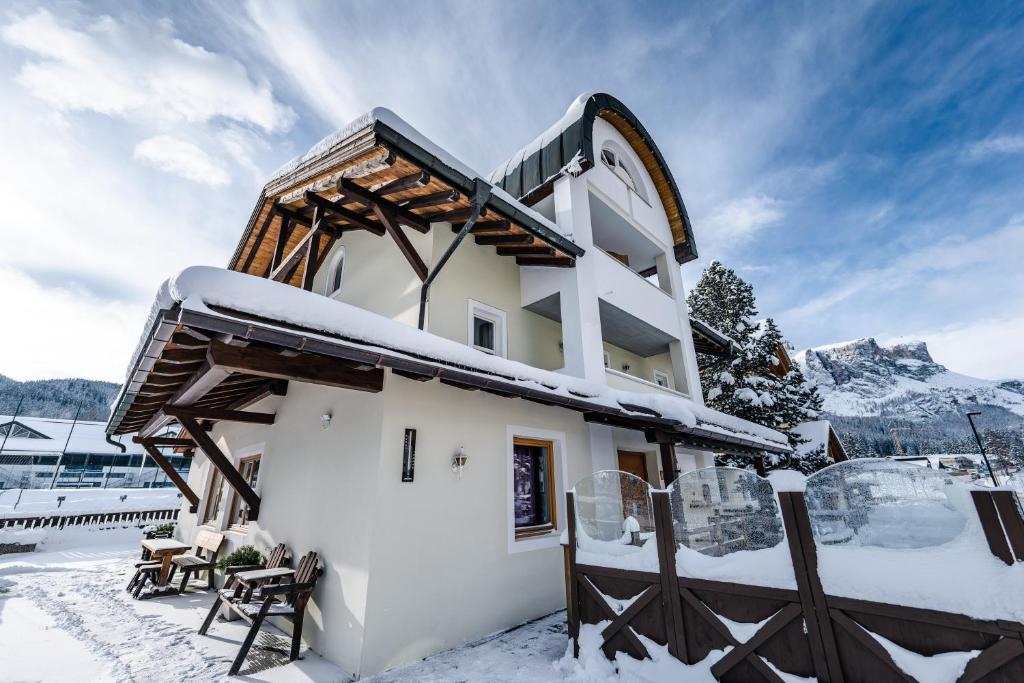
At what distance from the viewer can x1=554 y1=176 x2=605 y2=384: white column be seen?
7.64 metres

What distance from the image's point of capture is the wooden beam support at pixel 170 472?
32.5 ft

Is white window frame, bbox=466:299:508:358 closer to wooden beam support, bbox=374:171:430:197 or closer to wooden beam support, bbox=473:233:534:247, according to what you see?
wooden beam support, bbox=473:233:534:247

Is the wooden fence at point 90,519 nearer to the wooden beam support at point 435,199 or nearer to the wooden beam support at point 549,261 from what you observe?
the wooden beam support at point 435,199

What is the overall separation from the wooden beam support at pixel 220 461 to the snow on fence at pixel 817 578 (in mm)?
5646

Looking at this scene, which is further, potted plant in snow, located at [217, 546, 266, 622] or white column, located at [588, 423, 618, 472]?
white column, located at [588, 423, 618, 472]

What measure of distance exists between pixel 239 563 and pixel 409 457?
3.99m

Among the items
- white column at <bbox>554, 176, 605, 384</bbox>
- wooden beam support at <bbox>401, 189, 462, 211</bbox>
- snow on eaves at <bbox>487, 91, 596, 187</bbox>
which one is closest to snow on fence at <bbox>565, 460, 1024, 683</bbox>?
white column at <bbox>554, 176, 605, 384</bbox>

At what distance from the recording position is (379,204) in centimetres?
643

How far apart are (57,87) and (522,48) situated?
708 centimetres

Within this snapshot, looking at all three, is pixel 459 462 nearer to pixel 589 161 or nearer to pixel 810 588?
pixel 810 588

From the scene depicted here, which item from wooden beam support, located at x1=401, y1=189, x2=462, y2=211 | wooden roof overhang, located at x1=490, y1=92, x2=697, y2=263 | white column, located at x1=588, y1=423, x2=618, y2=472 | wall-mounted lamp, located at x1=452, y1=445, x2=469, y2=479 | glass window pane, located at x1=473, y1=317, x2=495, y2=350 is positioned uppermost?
wooden roof overhang, located at x1=490, y1=92, x2=697, y2=263

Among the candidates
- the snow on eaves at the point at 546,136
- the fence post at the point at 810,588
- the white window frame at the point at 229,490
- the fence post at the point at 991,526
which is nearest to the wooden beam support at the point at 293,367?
the white window frame at the point at 229,490

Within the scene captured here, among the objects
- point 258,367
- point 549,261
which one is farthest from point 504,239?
point 258,367

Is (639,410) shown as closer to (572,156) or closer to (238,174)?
(572,156)
